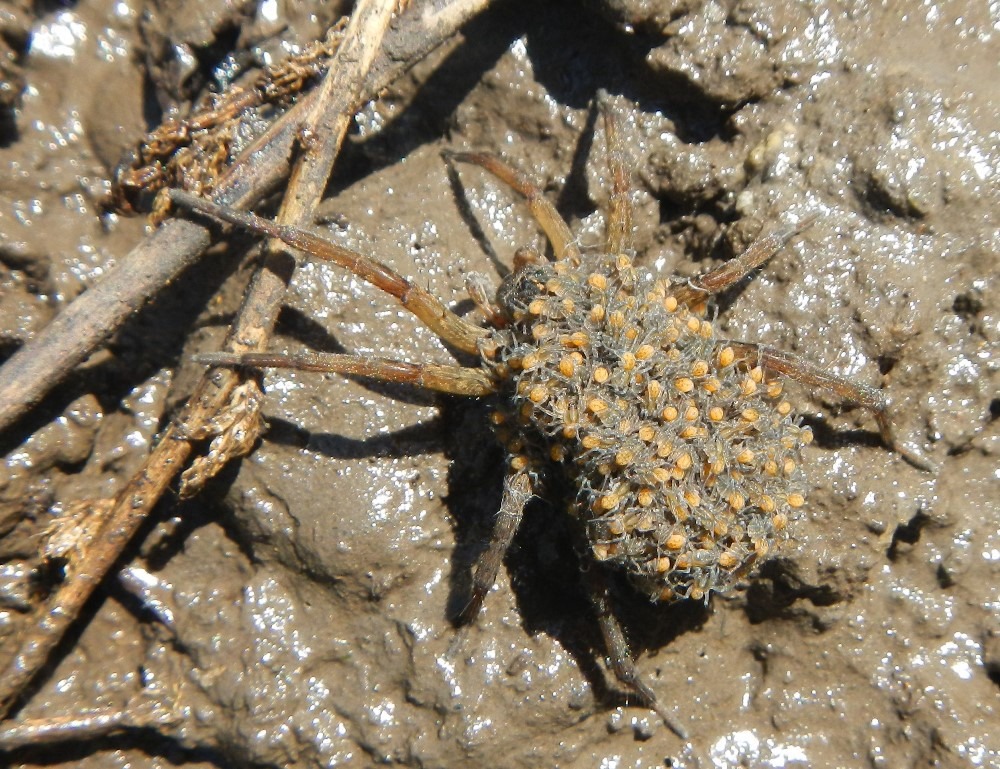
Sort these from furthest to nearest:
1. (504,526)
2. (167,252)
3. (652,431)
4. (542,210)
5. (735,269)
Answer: (542,210) → (167,252) → (735,269) → (504,526) → (652,431)

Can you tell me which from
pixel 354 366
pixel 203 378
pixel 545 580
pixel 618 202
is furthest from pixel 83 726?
pixel 618 202

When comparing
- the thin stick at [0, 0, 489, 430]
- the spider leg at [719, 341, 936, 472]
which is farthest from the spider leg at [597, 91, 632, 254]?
the thin stick at [0, 0, 489, 430]

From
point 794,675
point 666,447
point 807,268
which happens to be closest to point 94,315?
point 666,447

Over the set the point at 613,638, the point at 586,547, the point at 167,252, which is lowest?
the point at 613,638

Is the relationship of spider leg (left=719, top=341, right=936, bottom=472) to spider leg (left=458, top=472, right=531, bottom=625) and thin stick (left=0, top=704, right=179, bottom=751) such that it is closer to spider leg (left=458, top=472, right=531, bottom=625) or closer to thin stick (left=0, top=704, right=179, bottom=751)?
spider leg (left=458, top=472, right=531, bottom=625)

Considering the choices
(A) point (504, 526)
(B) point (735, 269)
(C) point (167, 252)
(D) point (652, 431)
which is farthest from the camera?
(C) point (167, 252)

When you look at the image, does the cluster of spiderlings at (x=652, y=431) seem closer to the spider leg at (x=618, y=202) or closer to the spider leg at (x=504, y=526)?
the spider leg at (x=504, y=526)

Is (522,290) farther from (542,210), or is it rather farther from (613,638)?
(613,638)
